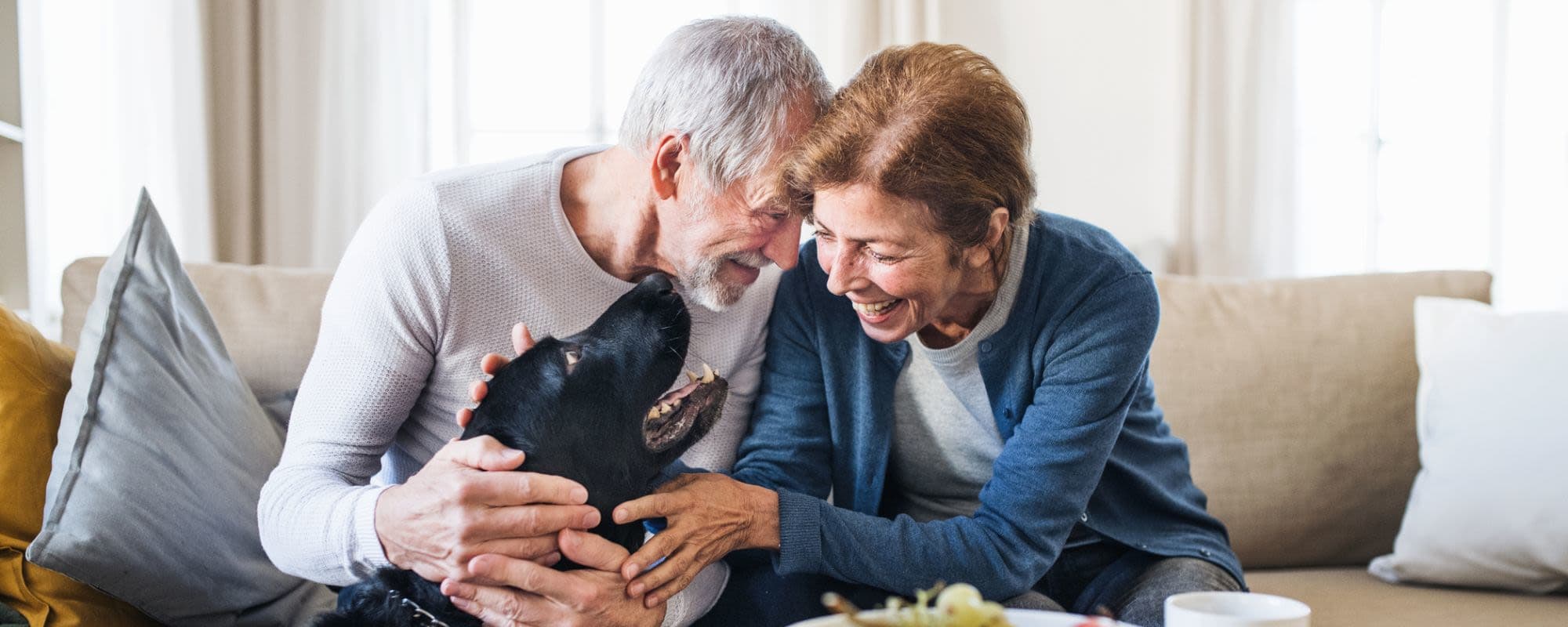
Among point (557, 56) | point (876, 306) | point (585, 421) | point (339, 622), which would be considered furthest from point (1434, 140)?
point (339, 622)

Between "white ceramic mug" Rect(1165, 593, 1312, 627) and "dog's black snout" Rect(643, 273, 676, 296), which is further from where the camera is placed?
"dog's black snout" Rect(643, 273, 676, 296)

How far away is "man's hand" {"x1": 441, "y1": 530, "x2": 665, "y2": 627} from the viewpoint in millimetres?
1214

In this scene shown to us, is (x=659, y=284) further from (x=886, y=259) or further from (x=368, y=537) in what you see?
(x=368, y=537)

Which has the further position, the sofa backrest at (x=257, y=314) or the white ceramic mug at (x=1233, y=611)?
the sofa backrest at (x=257, y=314)

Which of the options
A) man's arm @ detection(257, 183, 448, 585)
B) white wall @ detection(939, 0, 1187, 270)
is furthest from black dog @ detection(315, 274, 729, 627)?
white wall @ detection(939, 0, 1187, 270)

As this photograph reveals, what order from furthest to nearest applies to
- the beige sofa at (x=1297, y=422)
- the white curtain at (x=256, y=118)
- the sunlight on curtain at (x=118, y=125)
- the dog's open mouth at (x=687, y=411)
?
the white curtain at (x=256, y=118), the sunlight on curtain at (x=118, y=125), the beige sofa at (x=1297, y=422), the dog's open mouth at (x=687, y=411)

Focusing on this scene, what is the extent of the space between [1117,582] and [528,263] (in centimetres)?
91

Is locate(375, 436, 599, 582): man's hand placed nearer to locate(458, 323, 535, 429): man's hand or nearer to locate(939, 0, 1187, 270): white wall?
locate(458, 323, 535, 429): man's hand

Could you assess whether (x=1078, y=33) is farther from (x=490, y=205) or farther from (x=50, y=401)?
(x=50, y=401)

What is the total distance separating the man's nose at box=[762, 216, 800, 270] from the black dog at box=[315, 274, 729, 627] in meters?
0.22

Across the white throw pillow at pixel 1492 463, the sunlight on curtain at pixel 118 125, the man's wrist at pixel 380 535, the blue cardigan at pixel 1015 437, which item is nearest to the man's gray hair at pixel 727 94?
the blue cardigan at pixel 1015 437

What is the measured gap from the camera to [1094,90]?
369 centimetres

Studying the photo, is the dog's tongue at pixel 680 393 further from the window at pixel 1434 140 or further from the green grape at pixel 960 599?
the window at pixel 1434 140

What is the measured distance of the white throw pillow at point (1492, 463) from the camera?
190 centimetres
